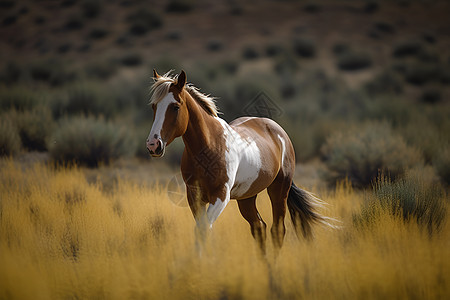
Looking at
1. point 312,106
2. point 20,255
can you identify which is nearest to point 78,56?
point 312,106

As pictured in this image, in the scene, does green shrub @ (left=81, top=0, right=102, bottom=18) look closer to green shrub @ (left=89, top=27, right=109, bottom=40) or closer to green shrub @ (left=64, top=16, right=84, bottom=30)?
green shrub @ (left=64, top=16, right=84, bottom=30)

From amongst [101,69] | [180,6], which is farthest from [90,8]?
[101,69]

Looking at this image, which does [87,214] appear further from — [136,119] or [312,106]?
[312,106]

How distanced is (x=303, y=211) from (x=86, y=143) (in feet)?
20.8

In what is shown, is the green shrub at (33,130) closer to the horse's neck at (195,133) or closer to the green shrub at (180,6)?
the horse's neck at (195,133)

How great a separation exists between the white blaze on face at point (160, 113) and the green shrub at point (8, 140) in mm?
6395

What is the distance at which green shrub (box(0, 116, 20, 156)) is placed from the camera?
28.1 feet

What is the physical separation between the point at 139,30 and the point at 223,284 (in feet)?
114

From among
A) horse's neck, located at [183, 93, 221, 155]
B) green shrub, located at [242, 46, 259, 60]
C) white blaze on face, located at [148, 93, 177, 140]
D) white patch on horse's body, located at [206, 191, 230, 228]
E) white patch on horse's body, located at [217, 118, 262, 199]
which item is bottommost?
green shrub, located at [242, 46, 259, 60]

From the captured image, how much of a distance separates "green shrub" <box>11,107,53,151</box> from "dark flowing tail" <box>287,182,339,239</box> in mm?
7498

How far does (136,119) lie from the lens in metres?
15.1

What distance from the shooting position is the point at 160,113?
11.0 ft

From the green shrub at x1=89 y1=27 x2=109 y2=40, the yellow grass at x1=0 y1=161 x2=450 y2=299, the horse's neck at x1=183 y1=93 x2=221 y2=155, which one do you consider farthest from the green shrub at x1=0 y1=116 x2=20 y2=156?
the green shrub at x1=89 y1=27 x2=109 y2=40

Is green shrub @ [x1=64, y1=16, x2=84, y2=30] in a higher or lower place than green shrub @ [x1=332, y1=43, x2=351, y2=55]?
higher
